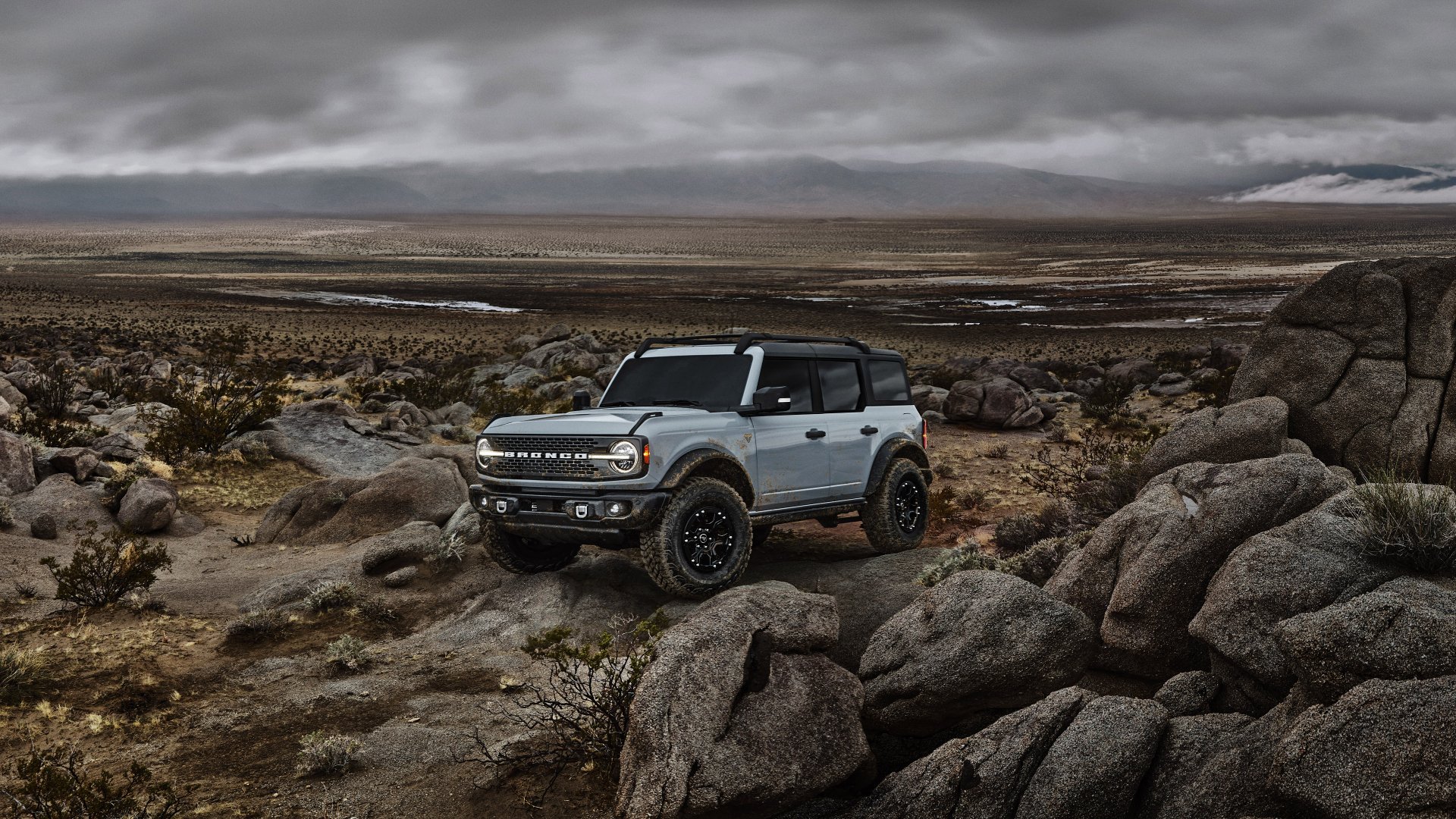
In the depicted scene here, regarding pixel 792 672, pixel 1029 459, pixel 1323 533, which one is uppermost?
pixel 1323 533

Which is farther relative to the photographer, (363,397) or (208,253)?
(208,253)

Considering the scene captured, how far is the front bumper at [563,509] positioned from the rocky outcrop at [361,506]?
4.39m

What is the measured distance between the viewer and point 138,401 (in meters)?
22.0

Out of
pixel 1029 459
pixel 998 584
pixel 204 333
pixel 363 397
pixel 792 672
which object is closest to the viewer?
→ pixel 792 672

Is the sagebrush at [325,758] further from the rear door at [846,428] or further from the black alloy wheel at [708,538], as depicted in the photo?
the rear door at [846,428]

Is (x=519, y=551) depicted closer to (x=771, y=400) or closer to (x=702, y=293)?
(x=771, y=400)

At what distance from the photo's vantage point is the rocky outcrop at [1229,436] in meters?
10.7

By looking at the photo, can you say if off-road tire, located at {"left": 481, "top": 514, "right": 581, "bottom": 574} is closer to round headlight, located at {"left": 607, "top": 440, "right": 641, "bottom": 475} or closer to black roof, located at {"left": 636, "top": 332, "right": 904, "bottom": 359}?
round headlight, located at {"left": 607, "top": 440, "right": 641, "bottom": 475}

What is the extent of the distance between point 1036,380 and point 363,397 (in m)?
19.4

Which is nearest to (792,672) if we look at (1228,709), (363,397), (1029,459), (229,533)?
(1228,709)

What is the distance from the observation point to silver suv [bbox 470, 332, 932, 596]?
961cm

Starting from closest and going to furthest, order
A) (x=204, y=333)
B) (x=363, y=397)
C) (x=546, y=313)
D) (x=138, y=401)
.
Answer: (x=138, y=401) → (x=363, y=397) → (x=204, y=333) → (x=546, y=313)

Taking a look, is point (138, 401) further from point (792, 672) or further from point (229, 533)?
point (792, 672)

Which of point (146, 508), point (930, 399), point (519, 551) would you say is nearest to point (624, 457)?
point (519, 551)
